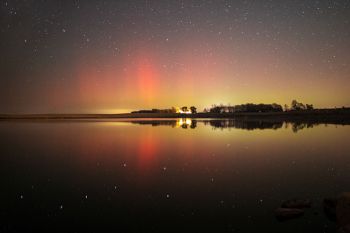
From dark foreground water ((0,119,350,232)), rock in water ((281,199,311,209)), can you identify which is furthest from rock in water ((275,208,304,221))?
rock in water ((281,199,311,209))

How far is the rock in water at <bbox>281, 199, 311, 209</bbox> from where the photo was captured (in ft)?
43.8

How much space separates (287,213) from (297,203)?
4.10 feet

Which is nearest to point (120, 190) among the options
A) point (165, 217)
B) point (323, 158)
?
point (165, 217)

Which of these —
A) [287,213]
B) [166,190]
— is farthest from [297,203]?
[166,190]

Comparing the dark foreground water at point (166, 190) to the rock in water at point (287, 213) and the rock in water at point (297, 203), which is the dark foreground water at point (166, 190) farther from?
the rock in water at point (297, 203)

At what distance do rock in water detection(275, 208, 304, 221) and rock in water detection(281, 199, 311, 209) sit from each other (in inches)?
25.0

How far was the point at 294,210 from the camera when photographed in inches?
499

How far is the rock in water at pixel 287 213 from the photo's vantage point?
12.4 m

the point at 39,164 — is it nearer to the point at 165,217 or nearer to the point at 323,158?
the point at 165,217

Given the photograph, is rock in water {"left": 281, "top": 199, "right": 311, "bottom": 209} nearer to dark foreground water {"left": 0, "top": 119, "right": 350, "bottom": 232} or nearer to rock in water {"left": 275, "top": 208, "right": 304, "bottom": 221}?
dark foreground water {"left": 0, "top": 119, "right": 350, "bottom": 232}

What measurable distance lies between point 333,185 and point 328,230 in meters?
7.06

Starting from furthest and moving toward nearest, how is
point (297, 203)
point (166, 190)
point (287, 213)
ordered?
point (166, 190), point (297, 203), point (287, 213)

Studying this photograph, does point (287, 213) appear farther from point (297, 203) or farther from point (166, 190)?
point (166, 190)

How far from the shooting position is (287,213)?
12.6 meters
